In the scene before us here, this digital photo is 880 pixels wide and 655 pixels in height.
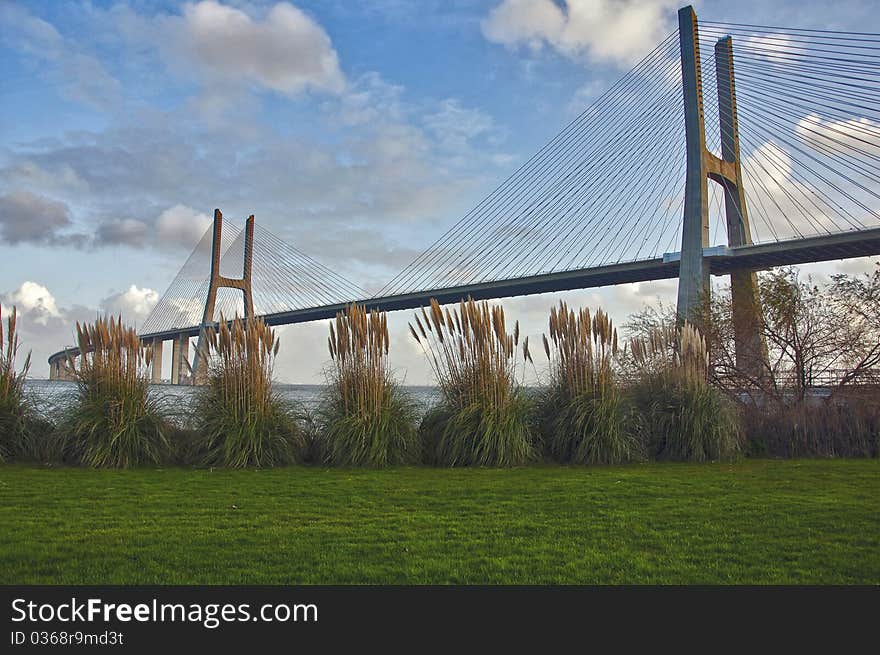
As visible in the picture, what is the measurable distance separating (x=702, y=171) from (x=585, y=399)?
42.6 feet

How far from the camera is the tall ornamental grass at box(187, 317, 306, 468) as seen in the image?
6734 millimetres

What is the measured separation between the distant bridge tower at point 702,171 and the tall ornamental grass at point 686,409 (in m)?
7.36

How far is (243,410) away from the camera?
6.91m

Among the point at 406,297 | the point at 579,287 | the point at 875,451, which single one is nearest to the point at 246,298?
the point at 406,297

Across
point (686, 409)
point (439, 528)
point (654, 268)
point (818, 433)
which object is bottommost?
point (439, 528)

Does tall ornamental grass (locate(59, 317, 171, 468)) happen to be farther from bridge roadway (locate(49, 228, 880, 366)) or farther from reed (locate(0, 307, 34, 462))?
bridge roadway (locate(49, 228, 880, 366))

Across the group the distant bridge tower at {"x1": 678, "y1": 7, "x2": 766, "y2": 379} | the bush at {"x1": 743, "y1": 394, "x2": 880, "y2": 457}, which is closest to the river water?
the bush at {"x1": 743, "y1": 394, "x2": 880, "y2": 457}

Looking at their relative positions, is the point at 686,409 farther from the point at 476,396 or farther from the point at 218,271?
the point at 218,271

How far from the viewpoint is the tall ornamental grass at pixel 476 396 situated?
22.4ft

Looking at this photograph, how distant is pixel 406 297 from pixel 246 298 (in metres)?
10.0

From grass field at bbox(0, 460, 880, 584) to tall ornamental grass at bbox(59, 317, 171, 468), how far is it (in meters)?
0.71

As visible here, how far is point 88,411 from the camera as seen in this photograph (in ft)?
22.2

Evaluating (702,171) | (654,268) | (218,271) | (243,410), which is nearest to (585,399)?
(243,410)

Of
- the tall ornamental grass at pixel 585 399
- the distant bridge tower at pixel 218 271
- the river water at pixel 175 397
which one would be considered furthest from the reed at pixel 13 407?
the distant bridge tower at pixel 218 271
